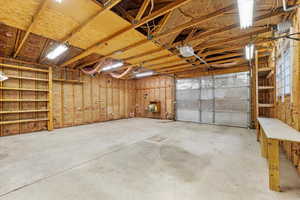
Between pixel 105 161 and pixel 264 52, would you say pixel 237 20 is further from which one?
pixel 105 161

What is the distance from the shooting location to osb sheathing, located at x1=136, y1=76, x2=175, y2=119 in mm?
8539

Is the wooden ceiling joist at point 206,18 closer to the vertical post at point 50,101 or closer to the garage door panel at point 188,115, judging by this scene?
the garage door panel at point 188,115

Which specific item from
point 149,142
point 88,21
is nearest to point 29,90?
point 88,21

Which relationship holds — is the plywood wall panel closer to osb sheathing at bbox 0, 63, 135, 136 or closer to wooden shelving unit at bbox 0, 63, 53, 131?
osb sheathing at bbox 0, 63, 135, 136

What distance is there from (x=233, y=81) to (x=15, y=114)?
986 centimetres

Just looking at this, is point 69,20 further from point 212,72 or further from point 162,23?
point 212,72

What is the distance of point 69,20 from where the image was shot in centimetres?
265

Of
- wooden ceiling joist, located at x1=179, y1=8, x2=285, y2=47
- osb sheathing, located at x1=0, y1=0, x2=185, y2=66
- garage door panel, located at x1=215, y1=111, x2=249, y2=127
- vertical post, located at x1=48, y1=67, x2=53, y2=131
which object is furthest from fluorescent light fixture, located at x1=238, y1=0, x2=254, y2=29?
vertical post, located at x1=48, y1=67, x2=53, y2=131

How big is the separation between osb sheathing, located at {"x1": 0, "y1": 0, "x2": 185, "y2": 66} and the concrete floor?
2.99 metres

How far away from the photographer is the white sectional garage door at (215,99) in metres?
5.93

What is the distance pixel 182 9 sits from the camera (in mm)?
2512

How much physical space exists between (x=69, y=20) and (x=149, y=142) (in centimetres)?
368

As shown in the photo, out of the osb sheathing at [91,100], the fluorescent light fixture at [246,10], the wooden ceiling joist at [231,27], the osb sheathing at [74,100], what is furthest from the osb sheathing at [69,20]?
the osb sheathing at [91,100]

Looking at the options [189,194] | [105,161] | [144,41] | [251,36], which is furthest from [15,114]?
[251,36]
